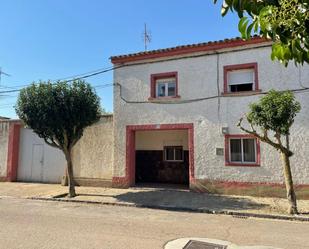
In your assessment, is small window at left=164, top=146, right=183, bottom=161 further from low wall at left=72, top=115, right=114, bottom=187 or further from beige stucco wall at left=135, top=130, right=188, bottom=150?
low wall at left=72, top=115, right=114, bottom=187

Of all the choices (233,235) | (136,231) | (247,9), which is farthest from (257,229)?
(247,9)

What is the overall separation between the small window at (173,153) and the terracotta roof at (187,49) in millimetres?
4930

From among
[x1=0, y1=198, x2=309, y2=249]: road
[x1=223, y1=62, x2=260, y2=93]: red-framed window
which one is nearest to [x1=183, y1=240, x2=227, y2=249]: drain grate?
[x1=0, y1=198, x2=309, y2=249]: road

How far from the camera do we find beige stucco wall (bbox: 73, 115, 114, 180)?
46.9ft

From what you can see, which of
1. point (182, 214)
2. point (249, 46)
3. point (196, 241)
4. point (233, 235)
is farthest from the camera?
point (249, 46)

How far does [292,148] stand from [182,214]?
17.2 feet

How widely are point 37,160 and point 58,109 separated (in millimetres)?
6294

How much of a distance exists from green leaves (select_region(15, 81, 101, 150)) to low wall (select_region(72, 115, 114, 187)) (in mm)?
2538

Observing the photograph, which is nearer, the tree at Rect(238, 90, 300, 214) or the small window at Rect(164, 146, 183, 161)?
the tree at Rect(238, 90, 300, 214)

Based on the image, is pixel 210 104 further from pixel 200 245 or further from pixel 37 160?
pixel 37 160

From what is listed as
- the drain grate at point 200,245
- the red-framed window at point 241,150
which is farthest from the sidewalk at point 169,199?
the drain grate at point 200,245

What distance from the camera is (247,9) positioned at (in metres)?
1.97

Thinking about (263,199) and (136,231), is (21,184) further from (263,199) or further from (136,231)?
(263,199)

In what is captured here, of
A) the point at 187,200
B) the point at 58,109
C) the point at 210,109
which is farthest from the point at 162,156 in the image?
the point at 58,109
